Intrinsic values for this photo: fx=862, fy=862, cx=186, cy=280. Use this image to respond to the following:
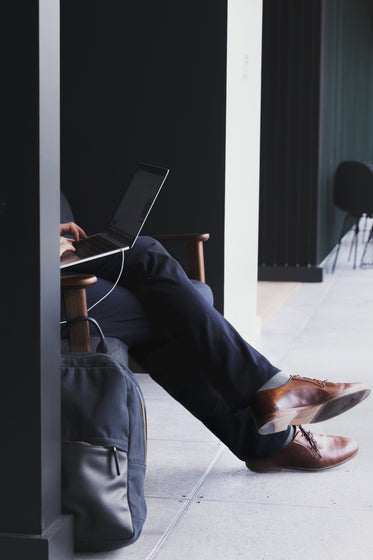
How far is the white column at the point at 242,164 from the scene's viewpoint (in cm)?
395

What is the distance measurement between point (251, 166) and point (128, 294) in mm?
1920

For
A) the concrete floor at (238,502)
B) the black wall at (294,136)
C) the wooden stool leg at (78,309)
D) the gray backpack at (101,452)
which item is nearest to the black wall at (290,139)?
the black wall at (294,136)

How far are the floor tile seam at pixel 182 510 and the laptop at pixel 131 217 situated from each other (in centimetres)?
73

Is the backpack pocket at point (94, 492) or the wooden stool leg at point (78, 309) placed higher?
the wooden stool leg at point (78, 309)

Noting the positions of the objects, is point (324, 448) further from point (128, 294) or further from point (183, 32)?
point (183, 32)

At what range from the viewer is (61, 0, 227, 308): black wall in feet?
12.6

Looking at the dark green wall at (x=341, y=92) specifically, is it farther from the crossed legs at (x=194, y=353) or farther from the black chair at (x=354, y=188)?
the crossed legs at (x=194, y=353)

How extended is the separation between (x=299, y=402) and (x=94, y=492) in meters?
0.72

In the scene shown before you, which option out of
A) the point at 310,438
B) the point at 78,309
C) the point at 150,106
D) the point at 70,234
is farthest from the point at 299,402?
the point at 150,106

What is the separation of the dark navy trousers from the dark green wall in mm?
4544

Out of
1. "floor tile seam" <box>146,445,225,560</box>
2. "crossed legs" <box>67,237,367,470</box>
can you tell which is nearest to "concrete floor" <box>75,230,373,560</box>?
"floor tile seam" <box>146,445,225,560</box>

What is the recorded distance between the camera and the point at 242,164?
420 cm

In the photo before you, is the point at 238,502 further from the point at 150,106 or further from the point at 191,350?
the point at 150,106
